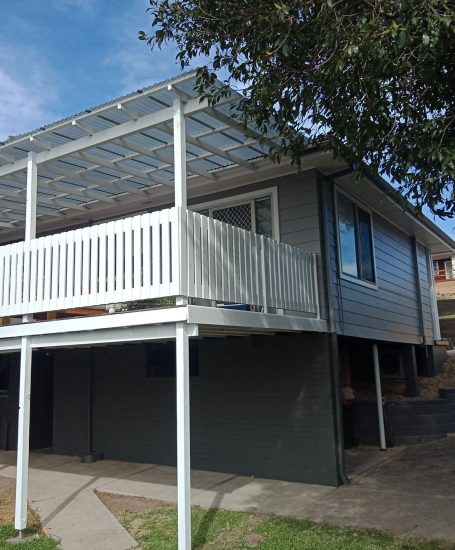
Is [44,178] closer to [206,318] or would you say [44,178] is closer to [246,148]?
[246,148]

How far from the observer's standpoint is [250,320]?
660cm

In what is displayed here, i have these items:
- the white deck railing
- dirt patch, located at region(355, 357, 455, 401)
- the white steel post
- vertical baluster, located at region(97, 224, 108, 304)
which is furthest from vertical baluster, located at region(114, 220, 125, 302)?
dirt patch, located at region(355, 357, 455, 401)

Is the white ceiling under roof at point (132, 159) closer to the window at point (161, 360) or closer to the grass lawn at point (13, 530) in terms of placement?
the window at point (161, 360)

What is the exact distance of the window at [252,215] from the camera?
9.27m

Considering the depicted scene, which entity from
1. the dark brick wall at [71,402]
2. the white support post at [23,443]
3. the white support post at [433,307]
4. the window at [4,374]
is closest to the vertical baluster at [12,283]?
the white support post at [23,443]

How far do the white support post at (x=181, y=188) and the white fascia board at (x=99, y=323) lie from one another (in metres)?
0.18

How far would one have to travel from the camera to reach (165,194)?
1027 centimetres

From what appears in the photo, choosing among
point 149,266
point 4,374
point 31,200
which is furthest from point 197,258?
point 4,374

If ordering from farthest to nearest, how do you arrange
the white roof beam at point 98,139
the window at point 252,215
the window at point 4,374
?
the window at point 4,374 < the window at point 252,215 < the white roof beam at point 98,139

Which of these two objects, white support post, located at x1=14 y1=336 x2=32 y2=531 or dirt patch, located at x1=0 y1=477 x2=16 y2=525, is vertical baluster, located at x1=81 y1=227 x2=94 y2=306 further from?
dirt patch, located at x1=0 y1=477 x2=16 y2=525

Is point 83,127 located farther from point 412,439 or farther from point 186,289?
point 412,439

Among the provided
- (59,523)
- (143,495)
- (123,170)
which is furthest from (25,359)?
(123,170)

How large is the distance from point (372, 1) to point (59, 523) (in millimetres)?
6685

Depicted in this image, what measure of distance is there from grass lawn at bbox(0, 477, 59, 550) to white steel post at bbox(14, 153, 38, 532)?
152 mm
